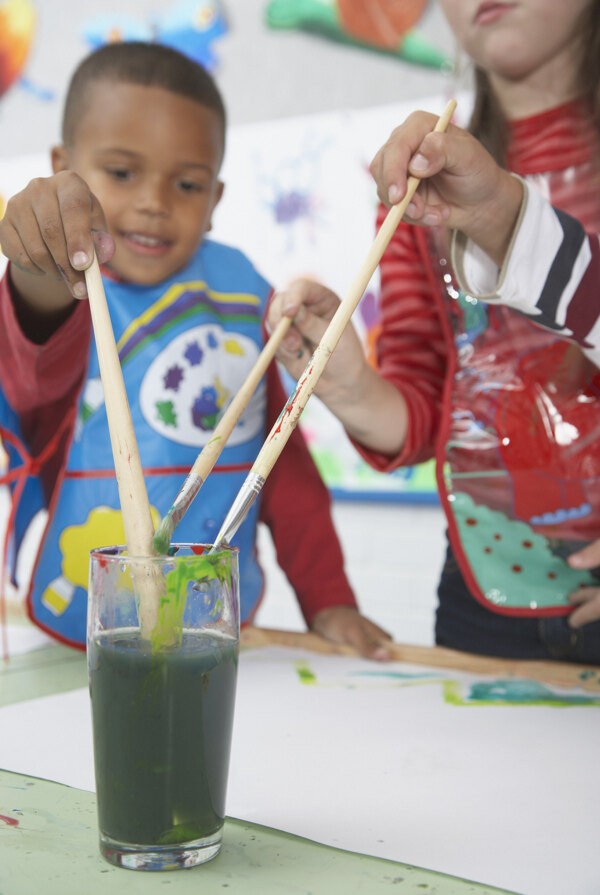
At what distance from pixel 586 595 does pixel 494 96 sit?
0.48 metres

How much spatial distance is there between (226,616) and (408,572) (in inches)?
68.3

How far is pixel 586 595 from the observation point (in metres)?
0.75

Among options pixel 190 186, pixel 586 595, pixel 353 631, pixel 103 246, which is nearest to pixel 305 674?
pixel 353 631

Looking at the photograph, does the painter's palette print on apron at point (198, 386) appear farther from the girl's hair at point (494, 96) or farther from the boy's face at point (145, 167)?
the girl's hair at point (494, 96)

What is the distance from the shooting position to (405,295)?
2.89 feet

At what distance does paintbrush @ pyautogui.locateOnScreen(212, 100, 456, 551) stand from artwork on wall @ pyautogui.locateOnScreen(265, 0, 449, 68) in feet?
5.69

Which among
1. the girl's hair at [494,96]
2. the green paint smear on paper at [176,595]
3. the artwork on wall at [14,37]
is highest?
the artwork on wall at [14,37]

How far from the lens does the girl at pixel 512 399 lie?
742mm

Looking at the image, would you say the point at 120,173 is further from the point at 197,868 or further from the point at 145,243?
the point at 197,868

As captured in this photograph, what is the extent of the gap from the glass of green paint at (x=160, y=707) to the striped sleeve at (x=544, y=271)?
0.34m

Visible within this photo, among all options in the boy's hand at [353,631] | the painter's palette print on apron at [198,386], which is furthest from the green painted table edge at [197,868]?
the painter's palette print on apron at [198,386]

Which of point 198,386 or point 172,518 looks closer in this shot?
point 172,518

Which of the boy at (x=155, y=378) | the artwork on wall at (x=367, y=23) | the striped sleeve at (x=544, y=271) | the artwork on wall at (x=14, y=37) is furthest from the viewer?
the artwork on wall at (x=14, y=37)

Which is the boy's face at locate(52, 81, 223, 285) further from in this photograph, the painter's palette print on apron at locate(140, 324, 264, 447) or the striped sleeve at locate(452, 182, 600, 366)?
the striped sleeve at locate(452, 182, 600, 366)
